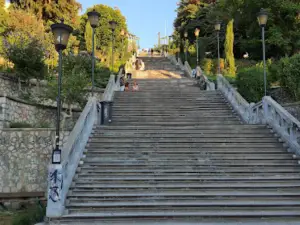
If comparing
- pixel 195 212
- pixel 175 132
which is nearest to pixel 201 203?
pixel 195 212

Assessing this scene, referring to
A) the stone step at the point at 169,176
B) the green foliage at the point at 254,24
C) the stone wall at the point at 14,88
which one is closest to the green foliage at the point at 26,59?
the stone wall at the point at 14,88

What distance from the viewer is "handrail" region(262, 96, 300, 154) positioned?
850 centimetres

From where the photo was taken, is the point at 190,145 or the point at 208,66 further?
the point at 208,66

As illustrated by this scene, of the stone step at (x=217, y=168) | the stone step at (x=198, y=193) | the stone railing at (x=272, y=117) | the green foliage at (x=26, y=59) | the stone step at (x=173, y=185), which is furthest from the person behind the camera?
the green foliage at (x=26, y=59)

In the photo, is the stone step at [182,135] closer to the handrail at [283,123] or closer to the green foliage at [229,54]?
the handrail at [283,123]

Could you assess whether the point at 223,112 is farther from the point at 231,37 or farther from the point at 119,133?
the point at 231,37

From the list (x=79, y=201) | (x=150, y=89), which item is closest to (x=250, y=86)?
(x=150, y=89)

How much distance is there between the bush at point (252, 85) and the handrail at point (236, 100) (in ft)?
3.36

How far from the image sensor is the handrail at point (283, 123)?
8502mm

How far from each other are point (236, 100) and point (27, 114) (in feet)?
30.0

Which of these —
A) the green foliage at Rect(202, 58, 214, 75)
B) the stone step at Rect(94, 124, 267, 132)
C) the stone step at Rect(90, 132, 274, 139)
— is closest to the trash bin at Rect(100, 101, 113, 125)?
the stone step at Rect(94, 124, 267, 132)

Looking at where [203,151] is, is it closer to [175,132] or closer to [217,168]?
[217,168]

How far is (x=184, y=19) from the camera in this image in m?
36.4

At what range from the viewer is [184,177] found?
24.4 feet
